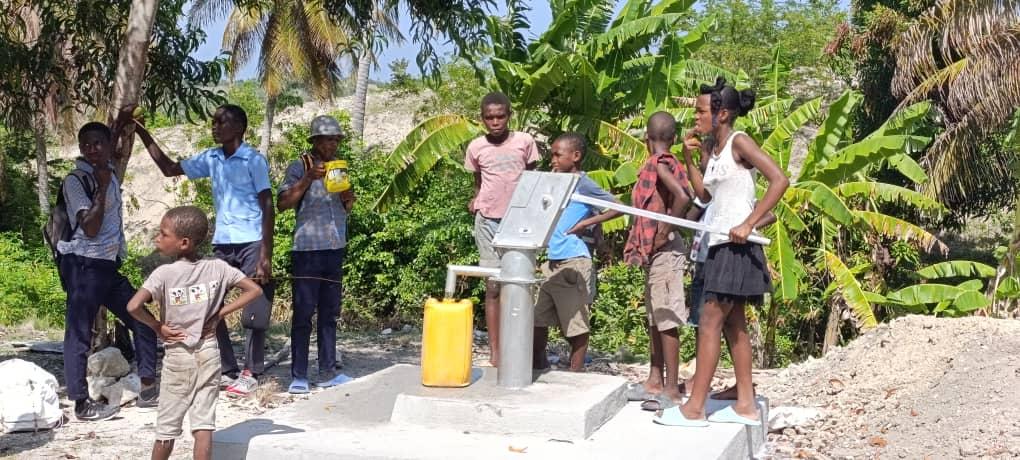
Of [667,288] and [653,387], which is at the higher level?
[667,288]

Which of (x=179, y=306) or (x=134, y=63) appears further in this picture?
(x=134, y=63)

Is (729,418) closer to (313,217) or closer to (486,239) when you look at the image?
(486,239)

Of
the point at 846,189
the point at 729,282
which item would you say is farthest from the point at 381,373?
the point at 846,189

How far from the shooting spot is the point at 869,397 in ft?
23.9

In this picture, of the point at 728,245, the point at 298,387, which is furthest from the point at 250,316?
the point at 728,245

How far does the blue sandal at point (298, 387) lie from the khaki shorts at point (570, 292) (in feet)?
4.82

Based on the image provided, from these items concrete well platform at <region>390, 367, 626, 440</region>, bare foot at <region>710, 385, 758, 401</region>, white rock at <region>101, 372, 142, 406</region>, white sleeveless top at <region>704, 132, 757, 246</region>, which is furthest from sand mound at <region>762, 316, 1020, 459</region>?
white rock at <region>101, 372, 142, 406</region>

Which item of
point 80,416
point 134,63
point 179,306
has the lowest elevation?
point 80,416

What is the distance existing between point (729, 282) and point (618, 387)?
2.91 ft

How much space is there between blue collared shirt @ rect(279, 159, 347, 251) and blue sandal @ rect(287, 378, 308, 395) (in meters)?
0.80

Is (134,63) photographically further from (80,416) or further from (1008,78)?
(1008,78)

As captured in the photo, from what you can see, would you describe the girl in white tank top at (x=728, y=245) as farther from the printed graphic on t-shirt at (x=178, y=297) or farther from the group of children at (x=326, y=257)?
the printed graphic on t-shirt at (x=178, y=297)

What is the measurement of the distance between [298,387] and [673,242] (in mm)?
2438

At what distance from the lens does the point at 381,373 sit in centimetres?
602
